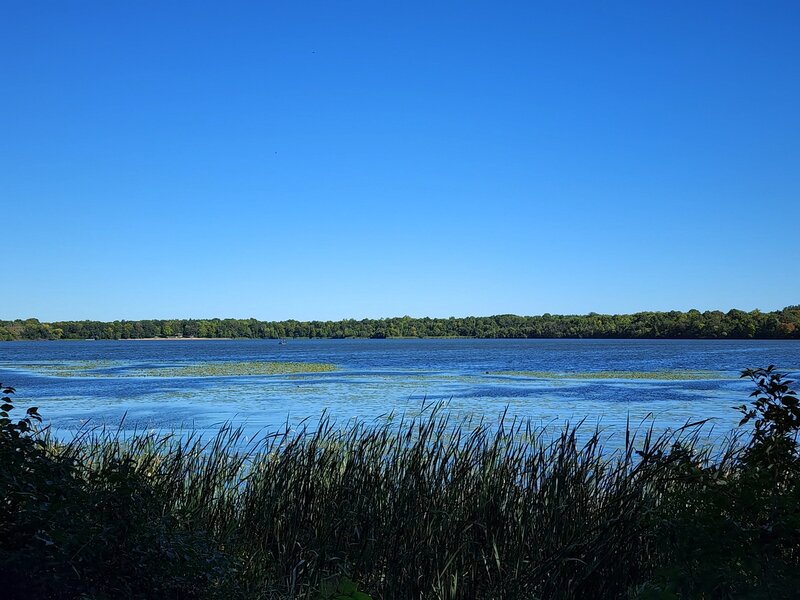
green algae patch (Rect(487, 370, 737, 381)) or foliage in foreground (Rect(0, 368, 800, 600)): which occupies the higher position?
Answer: foliage in foreground (Rect(0, 368, 800, 600))

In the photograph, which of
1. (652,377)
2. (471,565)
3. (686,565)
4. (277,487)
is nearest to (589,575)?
(471,565)

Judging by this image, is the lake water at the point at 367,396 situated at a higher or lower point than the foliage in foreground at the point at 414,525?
lower

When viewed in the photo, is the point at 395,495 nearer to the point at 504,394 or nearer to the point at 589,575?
the point at 589,575

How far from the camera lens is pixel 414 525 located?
28.7ft

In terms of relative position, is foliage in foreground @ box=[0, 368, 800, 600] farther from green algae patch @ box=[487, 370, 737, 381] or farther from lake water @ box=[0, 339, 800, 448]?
green algae patch @ box=[487, 370, 737, 381]

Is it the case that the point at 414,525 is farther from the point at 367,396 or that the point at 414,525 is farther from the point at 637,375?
the point at 637,375

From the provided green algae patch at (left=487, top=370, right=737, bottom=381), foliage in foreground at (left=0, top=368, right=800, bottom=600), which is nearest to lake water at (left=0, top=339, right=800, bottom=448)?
green algae patch at (left=487, top=370, right=737, bottom=381)

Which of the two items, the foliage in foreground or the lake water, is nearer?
the foliage in foreground

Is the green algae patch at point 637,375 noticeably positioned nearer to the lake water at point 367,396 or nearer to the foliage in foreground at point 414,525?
the lake water at point 367,396

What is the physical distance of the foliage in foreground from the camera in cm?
536

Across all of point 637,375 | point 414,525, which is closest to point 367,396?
point 637,375

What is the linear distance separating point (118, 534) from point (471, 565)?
12.7 feet

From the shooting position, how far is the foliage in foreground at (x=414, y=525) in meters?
5.36

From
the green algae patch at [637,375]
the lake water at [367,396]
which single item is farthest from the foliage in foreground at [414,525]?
the green algae patch at [637,375]
